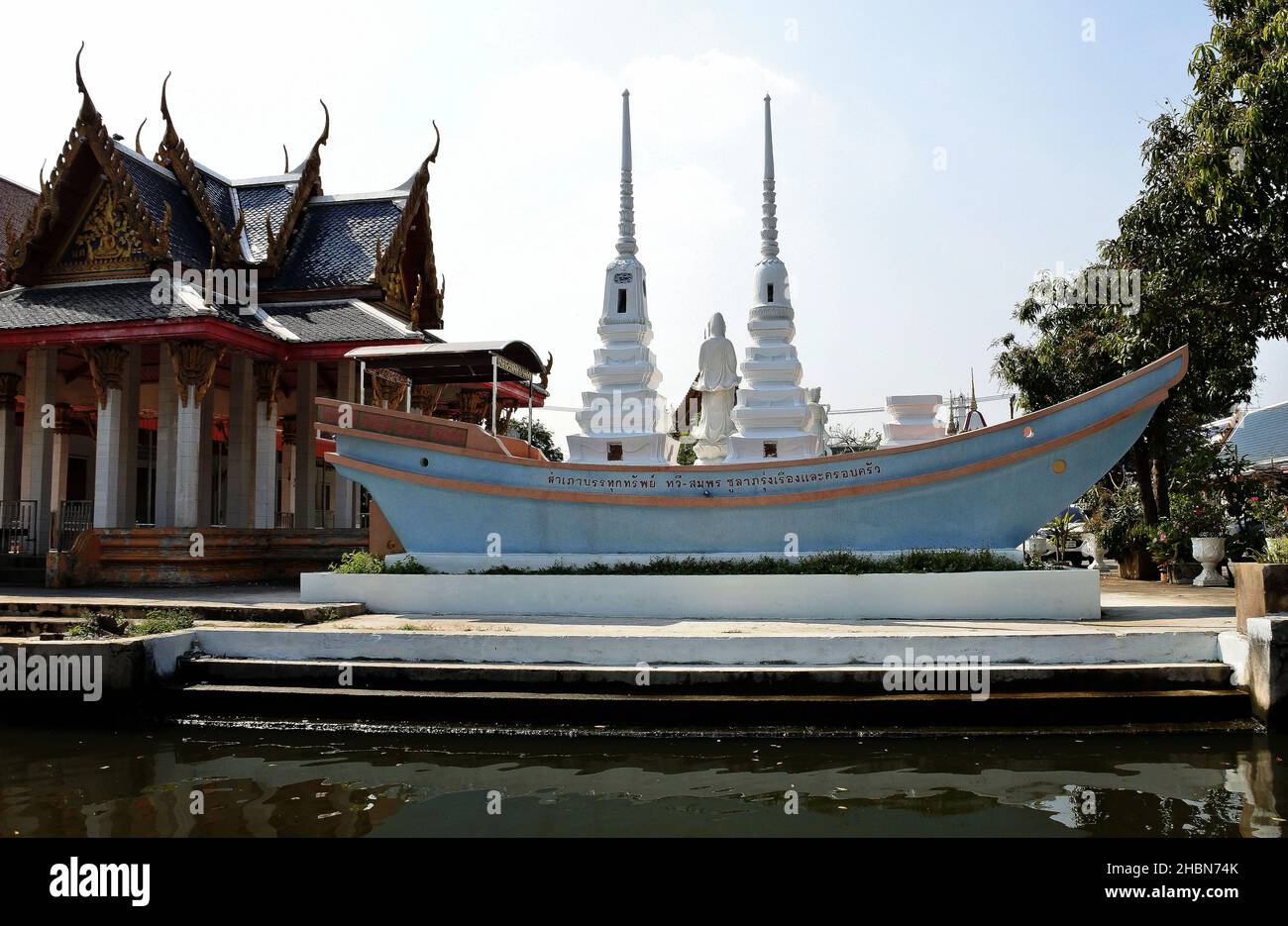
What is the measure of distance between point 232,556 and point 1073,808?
13.2 metres

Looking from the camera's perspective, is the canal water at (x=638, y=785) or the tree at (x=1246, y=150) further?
the tree at (x=1246, y=150)

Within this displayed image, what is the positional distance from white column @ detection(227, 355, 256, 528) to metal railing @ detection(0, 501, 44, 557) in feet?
10.8

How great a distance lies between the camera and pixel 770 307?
497 inches

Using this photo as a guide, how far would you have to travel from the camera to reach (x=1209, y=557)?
44.0 ft

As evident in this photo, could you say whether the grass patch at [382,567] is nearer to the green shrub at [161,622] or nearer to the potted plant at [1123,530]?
the green shrub at [161,622]

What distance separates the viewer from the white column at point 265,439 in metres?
16.4

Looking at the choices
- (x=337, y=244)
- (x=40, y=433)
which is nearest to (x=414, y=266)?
(x=337, y=244)

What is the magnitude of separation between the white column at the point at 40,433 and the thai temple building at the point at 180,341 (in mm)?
31

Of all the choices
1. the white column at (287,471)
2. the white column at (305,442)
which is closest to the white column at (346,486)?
the white column at (305,442)

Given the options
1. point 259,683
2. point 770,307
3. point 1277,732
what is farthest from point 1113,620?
point 259,683

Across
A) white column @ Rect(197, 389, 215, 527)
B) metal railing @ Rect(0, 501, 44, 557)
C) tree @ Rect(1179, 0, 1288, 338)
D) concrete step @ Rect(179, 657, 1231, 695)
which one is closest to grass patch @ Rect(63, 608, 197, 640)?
concrete step @ Rect(179, 657, 1231, 695)

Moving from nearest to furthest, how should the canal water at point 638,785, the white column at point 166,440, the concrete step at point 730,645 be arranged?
the canal water at point 638,785 → the concrete step at point 730,645 → the white column at point 166,440

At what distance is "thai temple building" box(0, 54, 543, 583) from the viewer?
14.6 m

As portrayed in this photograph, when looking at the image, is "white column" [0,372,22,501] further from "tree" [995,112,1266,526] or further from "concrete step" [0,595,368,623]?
"tree" [995,112,1266,526]
